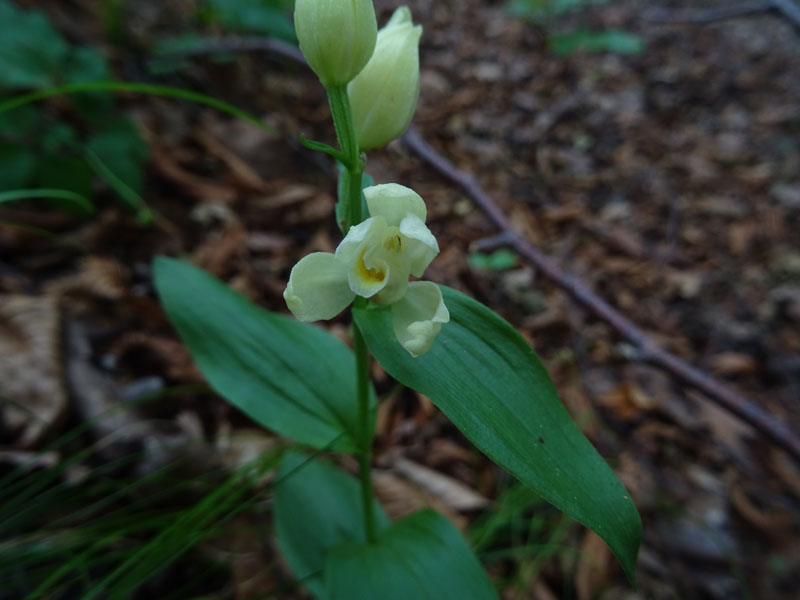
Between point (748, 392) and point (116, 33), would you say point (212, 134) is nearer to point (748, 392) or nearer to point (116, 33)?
point (116, 33)

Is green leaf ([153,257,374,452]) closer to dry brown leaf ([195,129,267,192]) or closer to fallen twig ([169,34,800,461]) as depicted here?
fallen twig ([169,34,800,461])

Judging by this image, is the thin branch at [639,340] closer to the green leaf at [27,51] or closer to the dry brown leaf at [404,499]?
the dry brown leaf at [404,499]

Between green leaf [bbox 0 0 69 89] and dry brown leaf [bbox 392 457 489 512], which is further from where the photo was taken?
green leaf [bbox 0 0 69 89]

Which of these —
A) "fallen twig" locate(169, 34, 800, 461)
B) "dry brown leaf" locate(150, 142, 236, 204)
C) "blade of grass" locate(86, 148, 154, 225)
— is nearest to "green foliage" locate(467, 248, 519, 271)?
"fallen twig" locate(169, 34, 800, 461)

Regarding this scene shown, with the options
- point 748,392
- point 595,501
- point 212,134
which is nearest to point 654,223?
point 748,392

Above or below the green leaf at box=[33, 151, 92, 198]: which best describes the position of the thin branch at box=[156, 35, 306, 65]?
above

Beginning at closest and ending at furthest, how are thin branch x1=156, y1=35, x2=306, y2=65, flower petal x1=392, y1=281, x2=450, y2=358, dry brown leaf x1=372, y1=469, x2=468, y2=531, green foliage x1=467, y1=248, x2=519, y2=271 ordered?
1. flower petal x1=392, y1=281, x2=450, y2=358
2. dry brown leaf x1=372, y1=469, x2=468, y2=531
3. green foliage x1=467, y1=248, x2=519, y2=271
4. thin branch x1=156, y1=35, x2=306, y2=65
